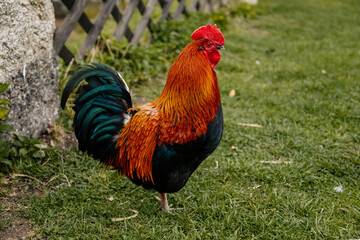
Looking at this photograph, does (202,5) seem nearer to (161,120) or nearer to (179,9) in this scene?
(179,9)

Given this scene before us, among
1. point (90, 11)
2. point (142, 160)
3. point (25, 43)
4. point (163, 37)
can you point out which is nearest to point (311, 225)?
point (142, 160)

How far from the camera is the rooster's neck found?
7.67 feet

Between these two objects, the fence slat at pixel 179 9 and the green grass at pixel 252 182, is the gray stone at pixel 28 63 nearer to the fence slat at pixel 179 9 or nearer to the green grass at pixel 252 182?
the green grass at pixel 252 182

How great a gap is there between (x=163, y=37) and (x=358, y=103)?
3.47 metres

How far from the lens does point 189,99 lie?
7.72 ft

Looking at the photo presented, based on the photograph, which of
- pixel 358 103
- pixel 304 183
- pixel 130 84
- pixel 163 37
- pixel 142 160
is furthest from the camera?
pixel 163 37

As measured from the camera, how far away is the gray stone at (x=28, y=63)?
9.27ft

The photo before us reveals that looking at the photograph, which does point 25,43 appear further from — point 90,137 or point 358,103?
point 358,103

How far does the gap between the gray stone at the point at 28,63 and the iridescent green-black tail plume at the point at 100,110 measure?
0.80 meters

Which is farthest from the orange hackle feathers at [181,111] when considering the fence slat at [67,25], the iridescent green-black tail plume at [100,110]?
the fence slat at [67,25]

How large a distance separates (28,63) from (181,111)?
1.66 meters

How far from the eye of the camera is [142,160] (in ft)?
8.21

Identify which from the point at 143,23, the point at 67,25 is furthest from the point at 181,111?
the point at 143,23

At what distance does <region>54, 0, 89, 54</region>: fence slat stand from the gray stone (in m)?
0.66
